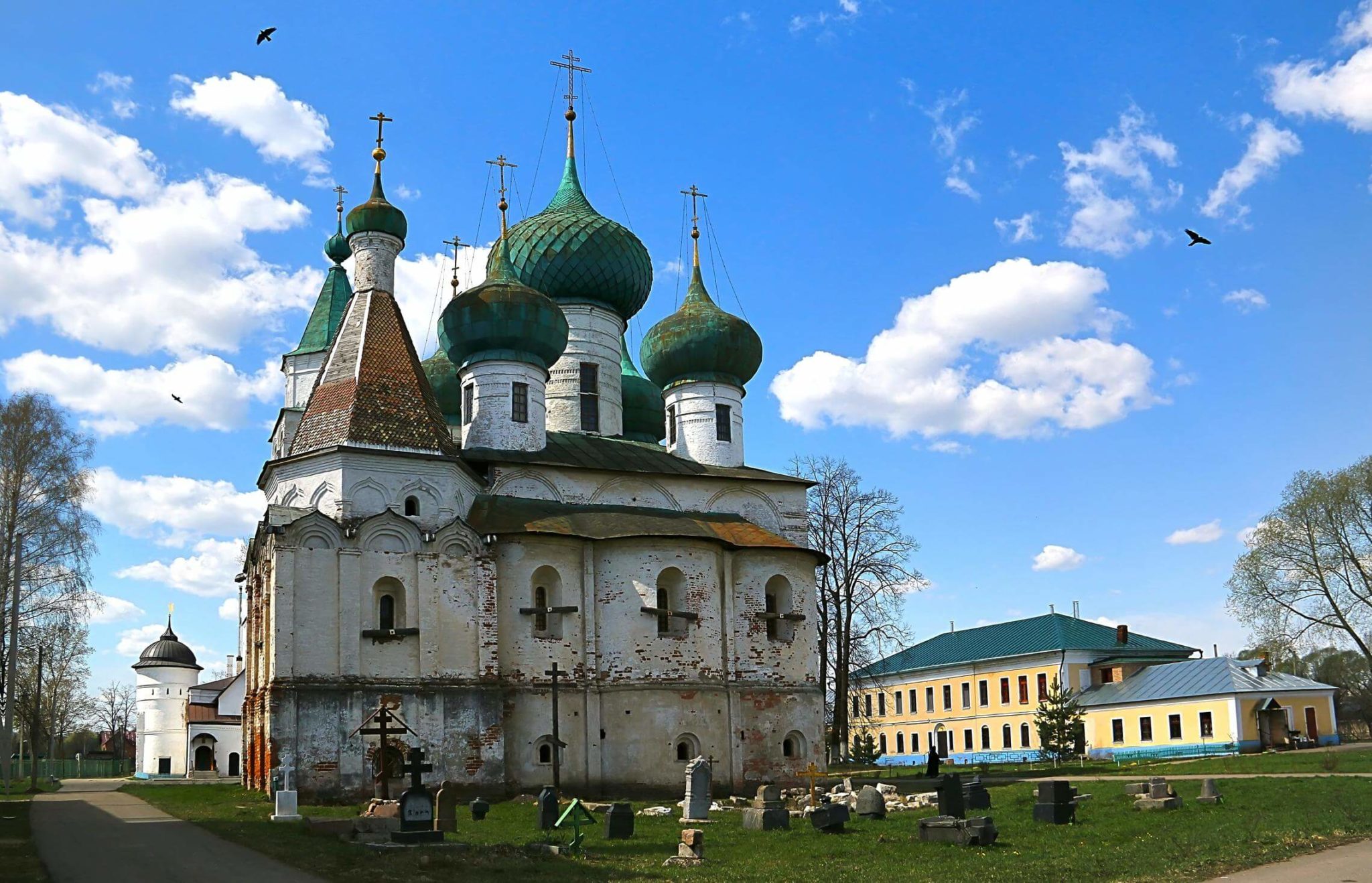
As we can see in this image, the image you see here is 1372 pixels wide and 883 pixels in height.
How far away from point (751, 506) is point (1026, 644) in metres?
20.7

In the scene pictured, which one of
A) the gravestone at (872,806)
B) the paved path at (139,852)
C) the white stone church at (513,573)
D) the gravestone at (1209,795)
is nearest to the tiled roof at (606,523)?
the white stone church at (513,573)

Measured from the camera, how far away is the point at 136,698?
44125 millimetres

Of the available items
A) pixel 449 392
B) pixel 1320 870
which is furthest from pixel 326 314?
pixel 1320 870

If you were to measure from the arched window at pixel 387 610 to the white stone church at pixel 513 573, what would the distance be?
0.14 feet

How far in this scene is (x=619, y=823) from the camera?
15.1 metres

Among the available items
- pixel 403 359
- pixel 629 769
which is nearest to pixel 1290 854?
pixel 629 769

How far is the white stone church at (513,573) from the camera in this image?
22.2 m

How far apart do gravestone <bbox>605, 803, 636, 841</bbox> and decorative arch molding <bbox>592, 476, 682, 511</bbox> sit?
39.4ft

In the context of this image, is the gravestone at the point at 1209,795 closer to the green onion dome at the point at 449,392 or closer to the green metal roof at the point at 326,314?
the green onion dome at the point at 449,392

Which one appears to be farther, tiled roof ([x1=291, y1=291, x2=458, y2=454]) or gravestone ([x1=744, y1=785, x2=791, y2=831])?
tiled roof ([x1=291, y1=291, x2=458, y2=454])

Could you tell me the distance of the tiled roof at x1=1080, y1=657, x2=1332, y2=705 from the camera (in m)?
37.6

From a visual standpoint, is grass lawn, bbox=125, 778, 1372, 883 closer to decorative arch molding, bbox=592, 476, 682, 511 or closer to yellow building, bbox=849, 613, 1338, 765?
decorative arch molding, bbox=592, 476, 682, 511

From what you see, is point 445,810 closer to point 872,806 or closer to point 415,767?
point 415,767

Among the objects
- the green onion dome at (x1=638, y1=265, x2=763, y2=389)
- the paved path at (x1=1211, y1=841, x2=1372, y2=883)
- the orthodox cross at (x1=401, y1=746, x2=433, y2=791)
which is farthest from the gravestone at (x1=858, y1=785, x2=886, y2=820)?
the green onion dome at (x1=638, y1=265, x2=763, y2=389)
